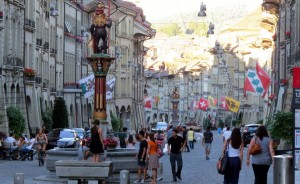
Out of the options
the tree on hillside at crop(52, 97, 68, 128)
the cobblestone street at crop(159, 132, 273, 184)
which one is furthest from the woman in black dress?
the tree on hillside at crop(52, 97, 68, 128)

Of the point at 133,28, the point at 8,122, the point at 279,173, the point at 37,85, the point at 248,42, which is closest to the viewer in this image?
the point at 279,173

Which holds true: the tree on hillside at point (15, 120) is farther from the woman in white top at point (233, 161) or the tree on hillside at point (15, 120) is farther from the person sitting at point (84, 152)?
the woman in white top at point (233, 161)

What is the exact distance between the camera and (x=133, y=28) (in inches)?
4697

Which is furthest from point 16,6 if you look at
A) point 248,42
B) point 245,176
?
point 248,42

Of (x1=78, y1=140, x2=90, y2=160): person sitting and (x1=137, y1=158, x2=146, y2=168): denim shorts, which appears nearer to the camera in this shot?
(x1=137, y1=158, x2=146, y2=168): denim shorts

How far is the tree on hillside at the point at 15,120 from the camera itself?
186ft

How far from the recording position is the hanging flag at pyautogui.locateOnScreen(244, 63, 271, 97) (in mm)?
63438

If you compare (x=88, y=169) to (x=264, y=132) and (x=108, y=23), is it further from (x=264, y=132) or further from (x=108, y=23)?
(x=108, y=23)

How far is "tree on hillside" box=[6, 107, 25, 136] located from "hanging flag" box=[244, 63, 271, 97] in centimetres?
1421

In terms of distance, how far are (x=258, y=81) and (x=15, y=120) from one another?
597 inches

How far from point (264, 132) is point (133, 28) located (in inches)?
3736

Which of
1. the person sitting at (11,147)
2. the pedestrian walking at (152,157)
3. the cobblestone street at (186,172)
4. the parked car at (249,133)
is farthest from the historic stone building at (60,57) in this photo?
the pedestrian walking at (152,157)

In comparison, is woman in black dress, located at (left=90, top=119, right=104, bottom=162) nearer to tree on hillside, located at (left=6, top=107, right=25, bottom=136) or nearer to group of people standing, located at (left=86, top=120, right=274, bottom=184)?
group of people standing, located at (left=86, top=120, right=274, bottom=184)

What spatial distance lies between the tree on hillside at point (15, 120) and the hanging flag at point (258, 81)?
559 inches
